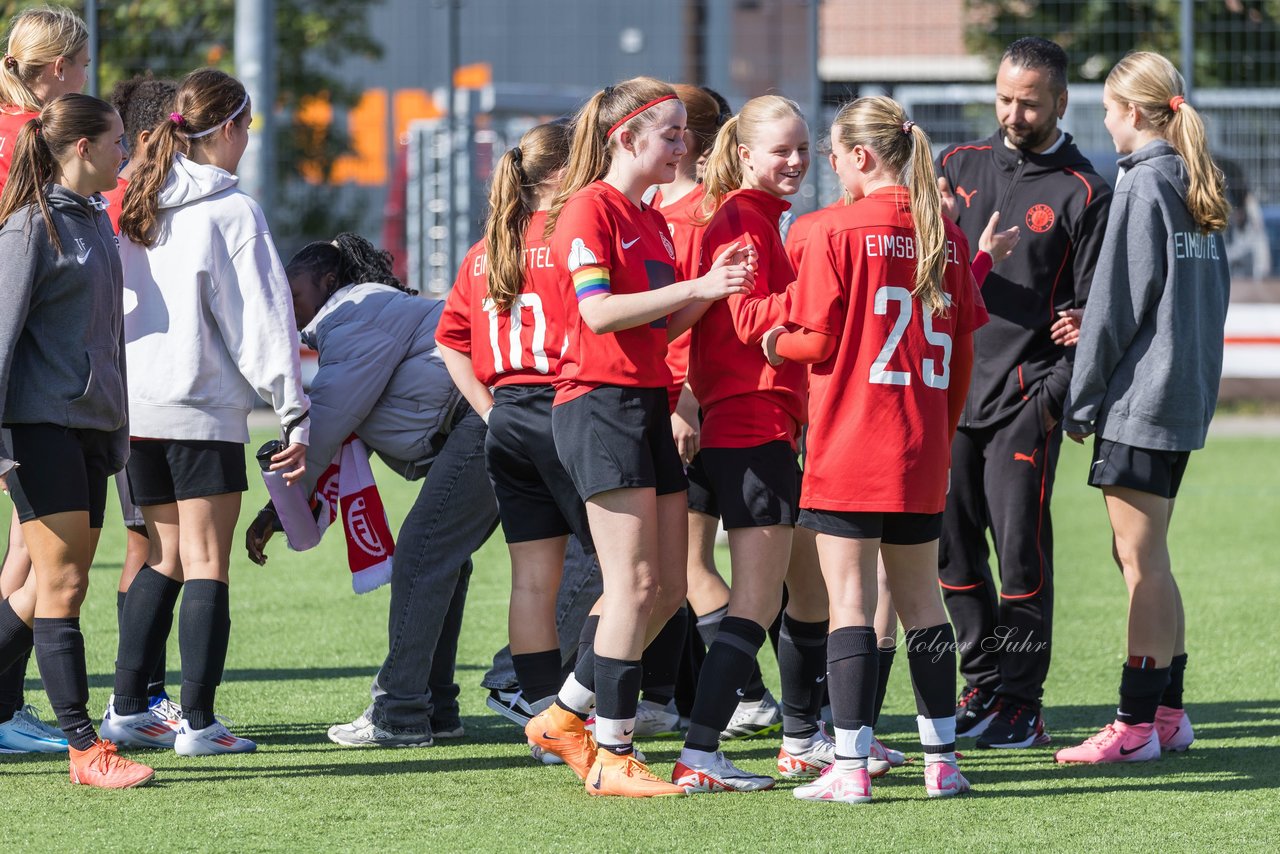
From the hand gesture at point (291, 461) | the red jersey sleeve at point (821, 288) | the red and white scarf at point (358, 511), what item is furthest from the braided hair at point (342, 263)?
the red jersey sleeve at point (821, 288)

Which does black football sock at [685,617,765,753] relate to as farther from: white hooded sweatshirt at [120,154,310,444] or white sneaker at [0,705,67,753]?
white sneaker at [0,705,67,753]

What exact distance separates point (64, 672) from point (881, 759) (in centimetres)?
215

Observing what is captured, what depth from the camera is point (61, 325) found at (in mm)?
4176

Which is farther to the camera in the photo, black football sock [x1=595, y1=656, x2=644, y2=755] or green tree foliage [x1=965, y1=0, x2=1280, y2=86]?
green tree foliage [x1=965, y1=0, x2=1280, y2=86]

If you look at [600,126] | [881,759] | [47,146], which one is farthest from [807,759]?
[47,146]

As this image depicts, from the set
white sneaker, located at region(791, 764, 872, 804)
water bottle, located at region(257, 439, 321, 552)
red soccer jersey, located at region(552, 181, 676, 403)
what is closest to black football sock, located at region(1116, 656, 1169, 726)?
white sneaker, located at region(791, 764, 872, 804)

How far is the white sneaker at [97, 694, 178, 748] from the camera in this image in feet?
15.4

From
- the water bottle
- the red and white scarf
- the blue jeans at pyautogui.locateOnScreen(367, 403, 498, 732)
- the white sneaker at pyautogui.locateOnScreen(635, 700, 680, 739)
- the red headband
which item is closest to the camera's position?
the red headband

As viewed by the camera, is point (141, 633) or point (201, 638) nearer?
point (201, 638)

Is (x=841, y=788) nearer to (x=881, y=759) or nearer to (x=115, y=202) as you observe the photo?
(x=881, y=759)

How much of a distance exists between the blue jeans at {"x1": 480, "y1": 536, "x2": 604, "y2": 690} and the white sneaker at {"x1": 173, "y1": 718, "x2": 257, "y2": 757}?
0.81 metres

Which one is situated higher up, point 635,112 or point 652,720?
point 635,112

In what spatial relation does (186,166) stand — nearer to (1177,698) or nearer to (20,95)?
(20,95)

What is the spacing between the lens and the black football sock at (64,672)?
4.23 metres
